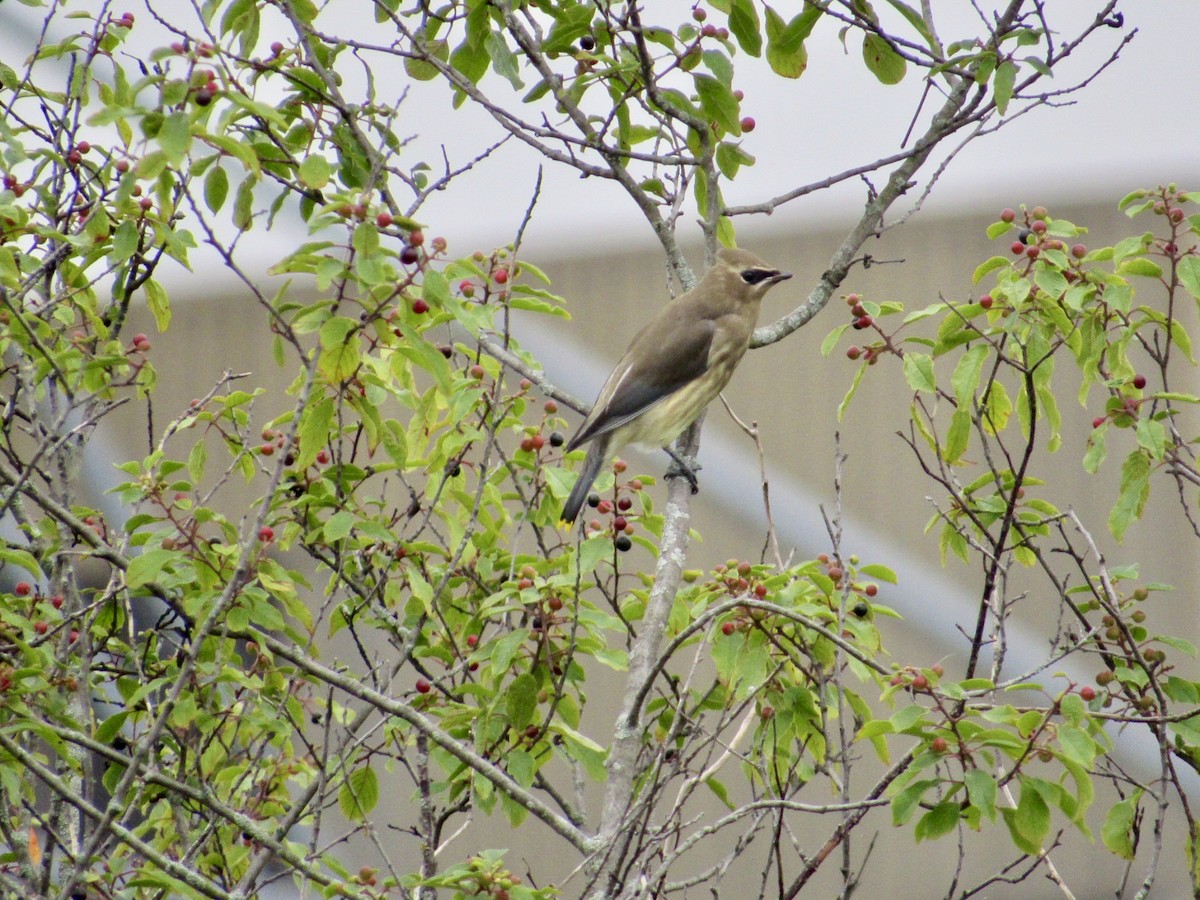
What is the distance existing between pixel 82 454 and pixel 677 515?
1.57m

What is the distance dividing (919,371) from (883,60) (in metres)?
0.86

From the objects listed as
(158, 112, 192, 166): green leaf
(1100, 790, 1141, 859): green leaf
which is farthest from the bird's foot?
(158, 112, 192, 166): green leaf

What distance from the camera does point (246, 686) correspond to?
3.15 m

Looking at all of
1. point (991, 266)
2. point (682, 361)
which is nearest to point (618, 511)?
point (991, 266)

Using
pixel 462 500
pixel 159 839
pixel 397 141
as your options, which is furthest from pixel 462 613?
pixel 397 141

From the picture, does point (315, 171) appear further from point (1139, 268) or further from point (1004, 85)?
point (1139, 268)

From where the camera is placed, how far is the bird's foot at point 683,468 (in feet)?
12.7

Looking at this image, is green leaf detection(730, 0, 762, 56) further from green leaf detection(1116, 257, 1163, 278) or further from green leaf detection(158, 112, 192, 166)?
green leaf detection(158, 112, 192, 166)

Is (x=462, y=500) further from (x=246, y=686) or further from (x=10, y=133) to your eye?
(x=10, y=133)

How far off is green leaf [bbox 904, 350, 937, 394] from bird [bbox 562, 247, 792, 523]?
5.15ft

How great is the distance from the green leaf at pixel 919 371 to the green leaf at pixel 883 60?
773 mm

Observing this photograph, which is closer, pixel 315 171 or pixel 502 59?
pixel 315 171

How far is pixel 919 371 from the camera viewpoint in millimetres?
3242

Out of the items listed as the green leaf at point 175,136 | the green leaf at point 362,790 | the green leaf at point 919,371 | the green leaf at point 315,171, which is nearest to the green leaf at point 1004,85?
the green leaf at point 919,371
